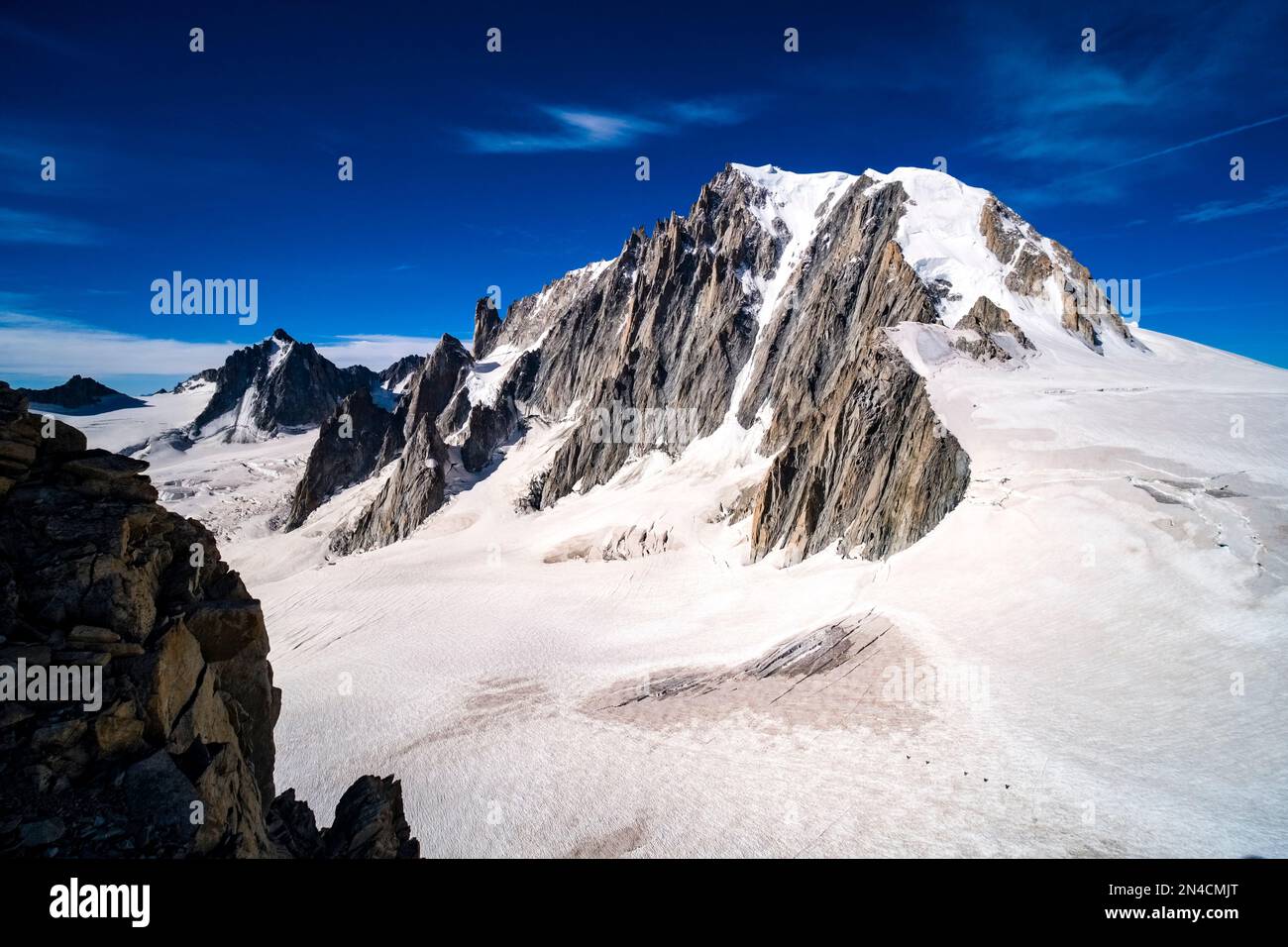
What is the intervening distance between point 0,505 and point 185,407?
154 metres

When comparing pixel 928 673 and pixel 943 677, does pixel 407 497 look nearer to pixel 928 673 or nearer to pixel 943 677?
pixel 928 673

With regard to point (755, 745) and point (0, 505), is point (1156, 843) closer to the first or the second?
point (755, 745)

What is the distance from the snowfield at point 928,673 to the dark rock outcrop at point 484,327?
86793mm

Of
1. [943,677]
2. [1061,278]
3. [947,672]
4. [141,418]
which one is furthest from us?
[141,418]

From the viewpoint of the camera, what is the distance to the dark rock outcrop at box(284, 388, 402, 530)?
257ft

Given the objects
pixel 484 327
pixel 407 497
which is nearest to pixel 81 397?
pixel 484 327

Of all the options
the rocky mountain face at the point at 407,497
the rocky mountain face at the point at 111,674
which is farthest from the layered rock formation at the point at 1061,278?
the rocky mountain face at the point at 407,497

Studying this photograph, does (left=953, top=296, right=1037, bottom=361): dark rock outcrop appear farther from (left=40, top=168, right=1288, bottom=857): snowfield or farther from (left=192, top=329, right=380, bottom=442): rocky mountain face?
(left=192, top=329, right=380, bottom=442): rocky mountain face

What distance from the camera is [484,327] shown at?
121 m

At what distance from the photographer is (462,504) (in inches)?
2687

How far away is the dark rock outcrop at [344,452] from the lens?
78.4 metres

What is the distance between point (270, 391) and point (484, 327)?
3969 cm
